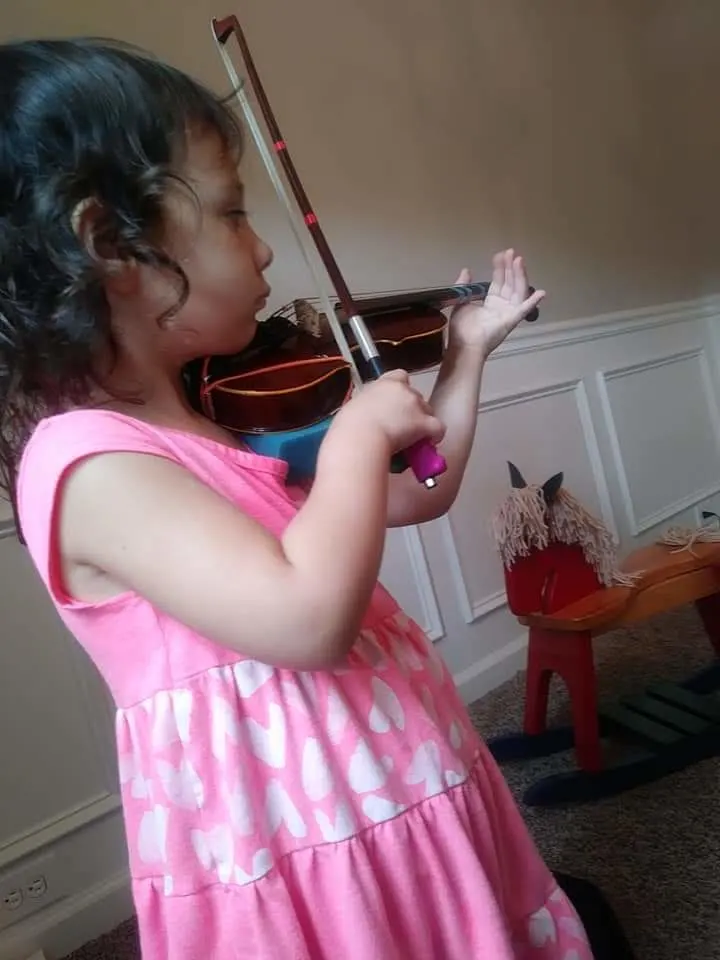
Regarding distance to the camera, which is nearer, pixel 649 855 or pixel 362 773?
pixel 362 773

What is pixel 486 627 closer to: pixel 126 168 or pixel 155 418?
pixel 155 418

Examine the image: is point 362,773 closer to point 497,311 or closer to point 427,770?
point 427,770

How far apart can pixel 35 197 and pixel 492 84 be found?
1.62 m

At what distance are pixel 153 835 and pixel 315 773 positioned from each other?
Answer: 13 centimetres

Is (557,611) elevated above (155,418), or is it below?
below

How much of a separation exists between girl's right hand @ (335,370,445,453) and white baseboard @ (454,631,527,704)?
1.16 m

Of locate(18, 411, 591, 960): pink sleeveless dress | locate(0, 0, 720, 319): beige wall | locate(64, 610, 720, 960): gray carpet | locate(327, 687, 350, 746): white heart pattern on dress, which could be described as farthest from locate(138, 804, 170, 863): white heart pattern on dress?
locate(0, 0, 720, 319): beige wall

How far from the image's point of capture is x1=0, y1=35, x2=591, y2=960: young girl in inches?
20.3

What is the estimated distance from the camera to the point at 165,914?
0.58m

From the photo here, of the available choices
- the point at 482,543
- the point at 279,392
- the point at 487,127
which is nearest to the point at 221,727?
the point at 279,392

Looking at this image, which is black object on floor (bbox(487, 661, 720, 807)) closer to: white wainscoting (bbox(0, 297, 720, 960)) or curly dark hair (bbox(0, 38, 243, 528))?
white wainscoting (bbox(0, 297, 720, 960))

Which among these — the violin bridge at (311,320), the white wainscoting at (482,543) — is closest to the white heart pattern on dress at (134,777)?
the violin bridge at (311,320)

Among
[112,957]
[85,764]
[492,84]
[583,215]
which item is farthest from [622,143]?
[112,957]

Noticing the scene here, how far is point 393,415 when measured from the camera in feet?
1.81
